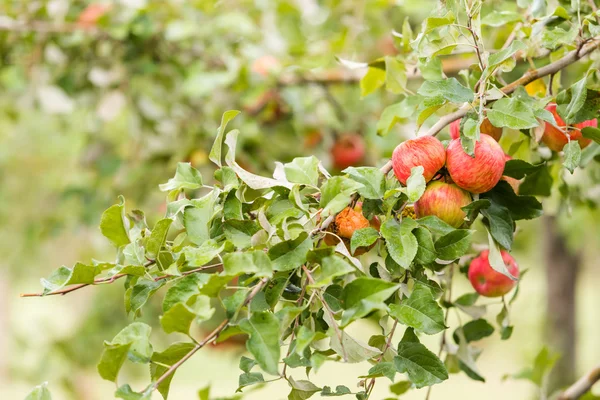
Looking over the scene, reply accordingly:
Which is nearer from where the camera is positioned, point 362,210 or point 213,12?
point 362,210

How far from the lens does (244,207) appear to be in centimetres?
43

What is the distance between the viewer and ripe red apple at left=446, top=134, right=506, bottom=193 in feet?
1.36

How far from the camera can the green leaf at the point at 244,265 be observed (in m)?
0.34

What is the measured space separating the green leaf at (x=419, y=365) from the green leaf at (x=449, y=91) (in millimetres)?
156

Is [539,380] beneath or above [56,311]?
above

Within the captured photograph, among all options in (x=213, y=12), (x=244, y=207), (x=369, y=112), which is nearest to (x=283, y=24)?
(x=213, y=12)

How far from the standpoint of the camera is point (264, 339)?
13.7 inches

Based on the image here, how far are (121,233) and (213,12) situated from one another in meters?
0.94

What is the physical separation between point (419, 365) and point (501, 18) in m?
0.30

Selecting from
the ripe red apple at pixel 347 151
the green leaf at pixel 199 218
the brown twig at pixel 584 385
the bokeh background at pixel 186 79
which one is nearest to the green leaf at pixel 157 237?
the green leaf at pixel 199 218

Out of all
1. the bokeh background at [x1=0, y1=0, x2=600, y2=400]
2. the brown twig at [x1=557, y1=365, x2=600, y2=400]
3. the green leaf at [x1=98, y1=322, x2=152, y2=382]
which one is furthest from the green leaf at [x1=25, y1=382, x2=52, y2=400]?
the bokeh background at [x1=0, y1=0, x2=600, y2=400]

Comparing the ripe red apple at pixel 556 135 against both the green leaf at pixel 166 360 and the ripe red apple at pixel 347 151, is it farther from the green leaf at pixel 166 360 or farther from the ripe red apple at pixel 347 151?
the ripe red apple at pixel 347 151

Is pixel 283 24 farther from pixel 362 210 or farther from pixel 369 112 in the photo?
pixel 362 210

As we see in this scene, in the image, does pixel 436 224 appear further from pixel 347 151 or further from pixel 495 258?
pixel 347 151
